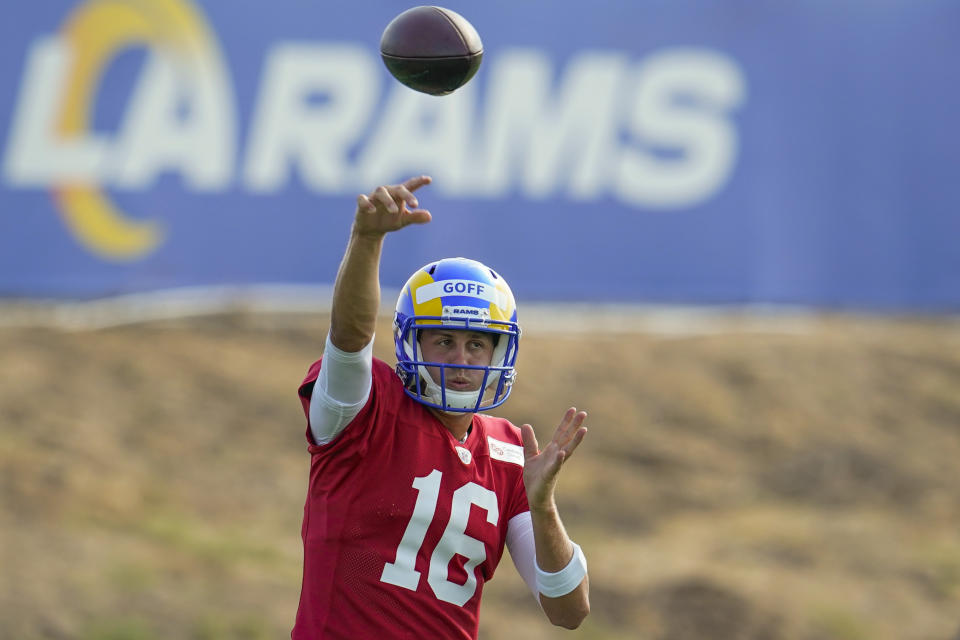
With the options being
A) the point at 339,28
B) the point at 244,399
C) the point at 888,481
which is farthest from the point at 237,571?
the point at 888,481

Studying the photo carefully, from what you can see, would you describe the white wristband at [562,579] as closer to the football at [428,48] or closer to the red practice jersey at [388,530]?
the red practice jersey at [388,530]

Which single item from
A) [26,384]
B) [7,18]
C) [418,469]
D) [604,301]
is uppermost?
[7,18]

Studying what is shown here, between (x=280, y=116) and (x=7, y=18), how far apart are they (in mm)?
2358

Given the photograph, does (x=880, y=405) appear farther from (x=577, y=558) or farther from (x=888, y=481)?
(x=577, y=558)

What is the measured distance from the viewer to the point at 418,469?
4570 millimetres

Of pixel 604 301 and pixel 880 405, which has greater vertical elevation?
pixel 604 301

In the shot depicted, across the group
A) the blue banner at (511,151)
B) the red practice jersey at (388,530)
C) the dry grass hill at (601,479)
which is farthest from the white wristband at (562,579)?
the blue banner at (511,151)

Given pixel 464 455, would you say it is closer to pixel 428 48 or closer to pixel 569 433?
pixel 569 433

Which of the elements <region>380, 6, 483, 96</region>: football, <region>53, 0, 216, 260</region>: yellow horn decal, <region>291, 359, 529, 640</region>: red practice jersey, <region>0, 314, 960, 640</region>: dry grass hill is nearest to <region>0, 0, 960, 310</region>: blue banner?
<region>53, 0, 216, 260</region>: yellow horn decal

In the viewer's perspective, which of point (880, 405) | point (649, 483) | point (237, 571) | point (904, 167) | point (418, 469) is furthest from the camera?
point (880, 405)

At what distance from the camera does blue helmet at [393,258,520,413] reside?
4641 mm

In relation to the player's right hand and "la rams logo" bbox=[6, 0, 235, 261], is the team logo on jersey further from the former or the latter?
"la rams logo" bbox=[6, 0, 235, 261]

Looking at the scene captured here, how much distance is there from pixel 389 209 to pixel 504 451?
1184 mm

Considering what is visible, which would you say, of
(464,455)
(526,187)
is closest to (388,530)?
(464,455)
